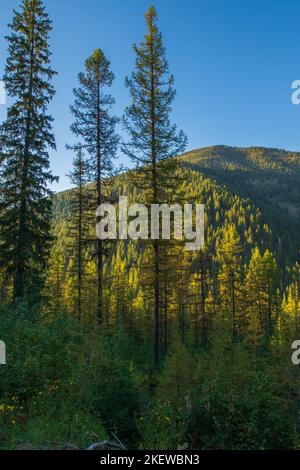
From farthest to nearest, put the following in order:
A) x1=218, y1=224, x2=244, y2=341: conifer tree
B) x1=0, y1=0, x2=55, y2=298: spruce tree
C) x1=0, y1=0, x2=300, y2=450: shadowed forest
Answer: x1=218, y1=224, x2=244, y2=341: conifer tree → x1=0, y1=0, x2=55, y2=298: spruce tree → x1=0, y1=0, x2=300, y2=450: shadowed forest

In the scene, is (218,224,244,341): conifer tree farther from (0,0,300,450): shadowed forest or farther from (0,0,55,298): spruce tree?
(0,0,55,298): spruce tree

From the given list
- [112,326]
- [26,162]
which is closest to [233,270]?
[112,326]

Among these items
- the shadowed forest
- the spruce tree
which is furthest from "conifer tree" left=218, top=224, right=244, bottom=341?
the spruce tree

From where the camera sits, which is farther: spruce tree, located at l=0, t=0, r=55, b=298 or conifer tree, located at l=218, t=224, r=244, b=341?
conifer tree, located at l=218, t=224, r=244, b=341

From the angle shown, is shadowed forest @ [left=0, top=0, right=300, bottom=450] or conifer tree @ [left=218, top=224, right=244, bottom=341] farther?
conifer tree @ [left=218, top=224, right=244, bottom=341]

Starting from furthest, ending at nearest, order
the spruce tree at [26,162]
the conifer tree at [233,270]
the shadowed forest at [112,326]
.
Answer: the conifer tree at [233,270] < the spruce tree at [26,162] < the shadowed forest at [112,326]

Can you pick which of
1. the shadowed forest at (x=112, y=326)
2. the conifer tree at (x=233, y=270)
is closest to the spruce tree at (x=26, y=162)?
the shadowed forest at (x=112, y=326)

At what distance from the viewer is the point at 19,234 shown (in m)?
17.2

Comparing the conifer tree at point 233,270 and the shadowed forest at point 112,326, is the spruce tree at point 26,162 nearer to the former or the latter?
the shadowed forest at point 112,326

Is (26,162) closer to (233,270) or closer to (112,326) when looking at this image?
(112,326)

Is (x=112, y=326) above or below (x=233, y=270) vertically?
below

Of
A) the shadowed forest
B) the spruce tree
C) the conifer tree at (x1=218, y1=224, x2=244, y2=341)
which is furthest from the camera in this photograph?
the conifer tree at (x1=218, y1=224, x2=244, y2=341)
